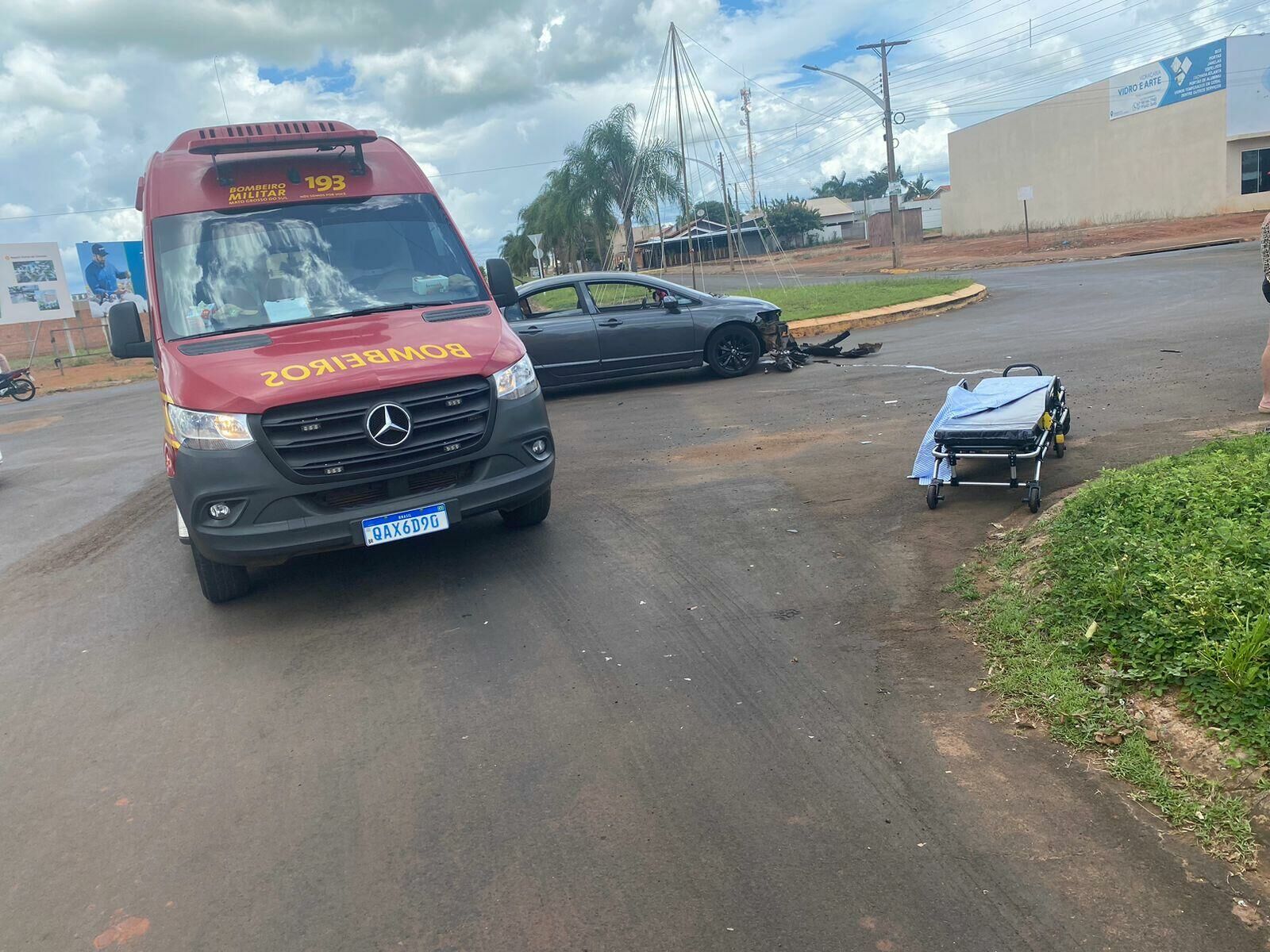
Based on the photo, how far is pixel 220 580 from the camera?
572 cm

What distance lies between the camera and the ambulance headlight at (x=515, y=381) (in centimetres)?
566

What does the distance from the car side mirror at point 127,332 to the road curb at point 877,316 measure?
12423mm

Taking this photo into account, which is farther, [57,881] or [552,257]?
[552,257]

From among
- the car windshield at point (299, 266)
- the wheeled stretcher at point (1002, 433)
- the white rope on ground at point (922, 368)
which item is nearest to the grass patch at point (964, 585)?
the wheeled stretcher at point (1002, 433)

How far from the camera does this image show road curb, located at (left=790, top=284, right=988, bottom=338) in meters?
17.5

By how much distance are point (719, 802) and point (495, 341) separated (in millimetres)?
3270

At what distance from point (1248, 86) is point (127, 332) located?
155ft

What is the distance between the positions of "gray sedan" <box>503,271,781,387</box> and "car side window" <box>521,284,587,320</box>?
14mm

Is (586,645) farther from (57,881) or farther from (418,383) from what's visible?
(57,881)

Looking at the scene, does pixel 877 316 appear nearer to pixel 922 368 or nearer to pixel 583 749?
pixel 922 368

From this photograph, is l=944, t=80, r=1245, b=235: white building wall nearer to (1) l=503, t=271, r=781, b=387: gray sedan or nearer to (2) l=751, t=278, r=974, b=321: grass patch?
(2) l=751, t=278, r=974, b=321: grass patch

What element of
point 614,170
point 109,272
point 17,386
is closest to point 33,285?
point 109,272

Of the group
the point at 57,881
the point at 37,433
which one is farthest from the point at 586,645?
the point at 37,433

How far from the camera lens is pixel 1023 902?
111 inches
